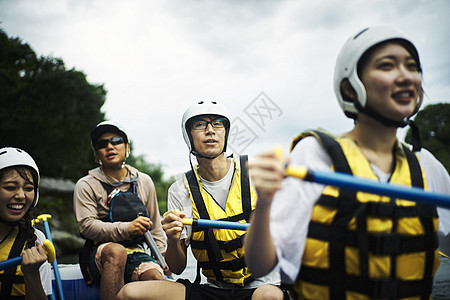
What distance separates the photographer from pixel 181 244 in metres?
2.57

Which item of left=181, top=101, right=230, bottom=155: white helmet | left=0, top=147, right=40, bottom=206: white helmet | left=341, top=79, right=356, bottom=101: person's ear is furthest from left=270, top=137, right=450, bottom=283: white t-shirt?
left=0, top=147, right=40, bottom=206: white helmet

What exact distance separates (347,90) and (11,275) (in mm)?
2536

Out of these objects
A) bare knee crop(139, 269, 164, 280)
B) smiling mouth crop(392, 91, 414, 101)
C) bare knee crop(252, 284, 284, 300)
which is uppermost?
smiling mouth crop(392, 91, 414, 101)

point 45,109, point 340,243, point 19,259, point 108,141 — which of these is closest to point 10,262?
point 19,259

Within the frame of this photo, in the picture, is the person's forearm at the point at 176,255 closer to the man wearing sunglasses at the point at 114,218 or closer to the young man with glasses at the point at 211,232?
the young man with glasses at the point at 211,232

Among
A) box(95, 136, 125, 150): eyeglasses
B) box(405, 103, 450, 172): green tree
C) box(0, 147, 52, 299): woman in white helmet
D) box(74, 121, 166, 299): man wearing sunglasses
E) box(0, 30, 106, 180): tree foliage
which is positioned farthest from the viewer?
box(405, 103, 450, 172): green tree

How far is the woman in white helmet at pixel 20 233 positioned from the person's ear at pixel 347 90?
7.02ft

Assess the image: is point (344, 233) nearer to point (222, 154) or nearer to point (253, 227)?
point (253, 227)

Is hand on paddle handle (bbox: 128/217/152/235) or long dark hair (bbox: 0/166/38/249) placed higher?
long dark hair (bbox: 0/166/38/249)

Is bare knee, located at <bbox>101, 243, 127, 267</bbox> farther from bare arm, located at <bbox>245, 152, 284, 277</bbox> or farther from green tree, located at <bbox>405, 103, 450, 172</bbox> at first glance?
green tree, located at <bbox>405, 103, 450, 172</bbox>

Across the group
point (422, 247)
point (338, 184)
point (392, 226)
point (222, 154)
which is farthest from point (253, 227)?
point (222, 154)

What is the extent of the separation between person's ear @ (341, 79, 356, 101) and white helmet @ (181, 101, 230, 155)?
5.00ft

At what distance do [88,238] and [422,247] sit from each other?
2880 millimetres

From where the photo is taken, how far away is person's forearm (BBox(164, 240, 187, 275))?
97.0 inches
